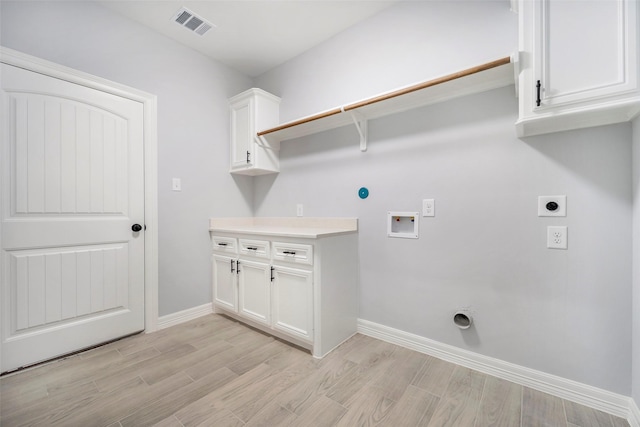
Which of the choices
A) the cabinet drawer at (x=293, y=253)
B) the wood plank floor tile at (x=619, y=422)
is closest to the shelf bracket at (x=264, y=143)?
the cabinet drawer at (x=293, y=253)

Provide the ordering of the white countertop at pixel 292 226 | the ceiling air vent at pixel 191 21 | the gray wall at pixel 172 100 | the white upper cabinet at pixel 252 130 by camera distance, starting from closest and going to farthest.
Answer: the gray wall at pixel 172 100 < the white countertop at pixel 292 226 < the ceiling air vent at pixel 191 21 < the white upper cabinet at pixel 252 130

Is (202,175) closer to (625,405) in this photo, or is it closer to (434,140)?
(434,140)

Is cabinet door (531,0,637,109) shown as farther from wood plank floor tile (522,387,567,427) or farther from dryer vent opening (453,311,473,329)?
wood plank floor tile (522,387,567,427)

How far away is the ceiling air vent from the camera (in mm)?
2131

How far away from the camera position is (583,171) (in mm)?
1393

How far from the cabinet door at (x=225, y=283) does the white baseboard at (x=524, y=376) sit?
1341 mm

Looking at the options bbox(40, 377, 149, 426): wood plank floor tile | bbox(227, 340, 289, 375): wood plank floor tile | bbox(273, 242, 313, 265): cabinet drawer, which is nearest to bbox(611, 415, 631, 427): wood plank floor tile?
bbox(273, 242, 313, 265): cabinet drawer

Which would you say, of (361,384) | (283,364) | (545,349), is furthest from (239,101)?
(545,349)

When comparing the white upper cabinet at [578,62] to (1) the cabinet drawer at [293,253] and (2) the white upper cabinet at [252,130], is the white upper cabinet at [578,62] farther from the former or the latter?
(2) the white upper cabinet at [252,130]

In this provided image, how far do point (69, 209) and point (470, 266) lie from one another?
9.40 feet

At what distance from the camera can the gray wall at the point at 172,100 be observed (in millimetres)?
1813

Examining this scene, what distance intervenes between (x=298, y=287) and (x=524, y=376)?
59.0 inches

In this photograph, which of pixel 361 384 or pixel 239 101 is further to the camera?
pixel 239 101

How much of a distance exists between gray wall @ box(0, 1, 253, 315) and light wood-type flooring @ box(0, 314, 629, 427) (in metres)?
0.77
